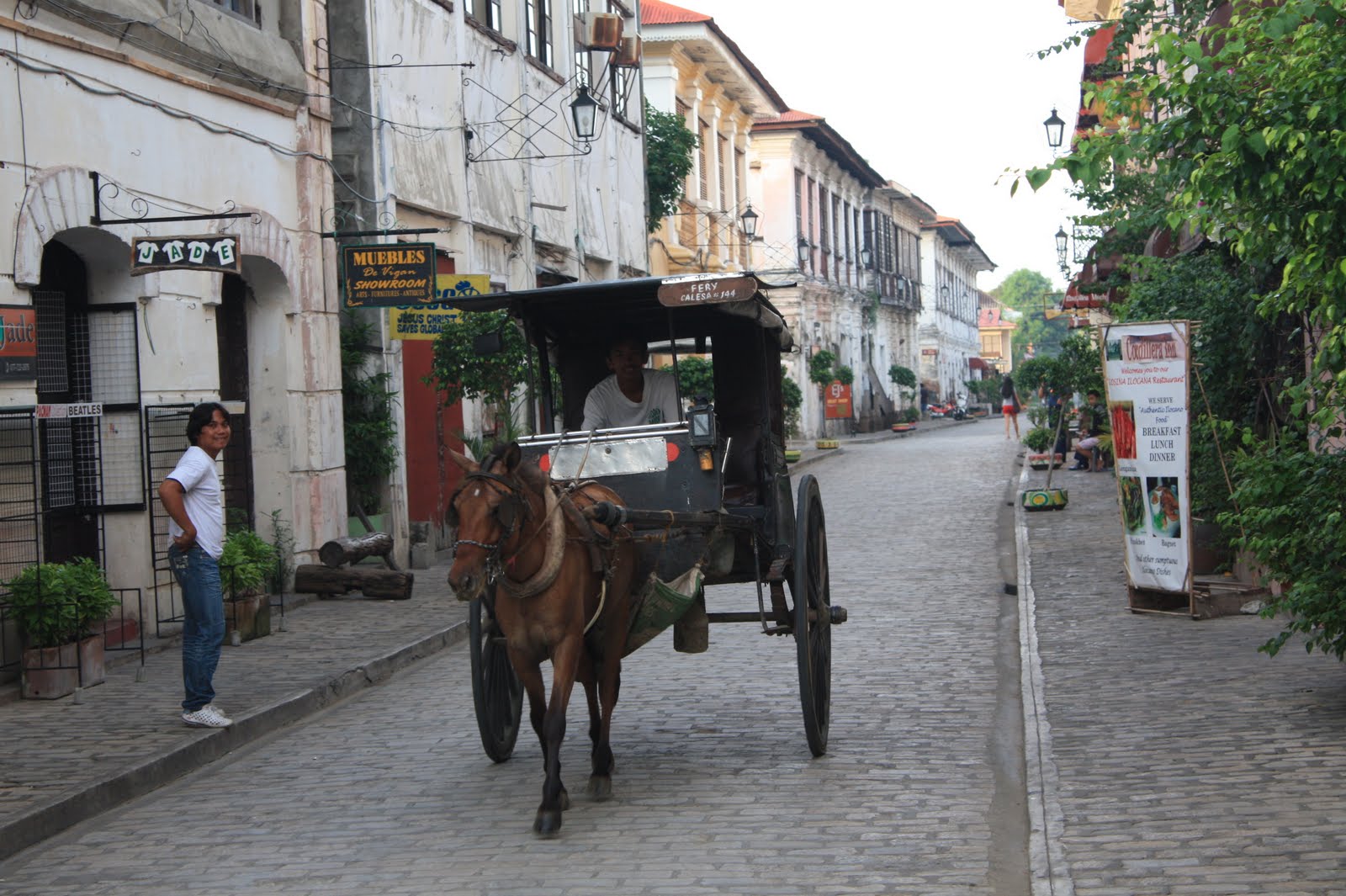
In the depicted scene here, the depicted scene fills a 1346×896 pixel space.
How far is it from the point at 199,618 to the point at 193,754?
71cm

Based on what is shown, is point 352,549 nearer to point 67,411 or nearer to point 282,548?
point 282,548

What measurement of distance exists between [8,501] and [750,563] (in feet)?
16.4

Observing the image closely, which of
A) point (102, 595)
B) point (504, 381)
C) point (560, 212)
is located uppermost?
point (560, 212)

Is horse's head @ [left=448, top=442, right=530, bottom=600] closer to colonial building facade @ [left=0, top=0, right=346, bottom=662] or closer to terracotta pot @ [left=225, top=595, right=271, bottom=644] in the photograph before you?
colonial building facade @ [left=0, top=0, right=346, bottom=662]

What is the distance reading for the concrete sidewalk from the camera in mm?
7102

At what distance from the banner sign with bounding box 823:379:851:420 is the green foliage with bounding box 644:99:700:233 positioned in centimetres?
1404

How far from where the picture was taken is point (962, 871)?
553 centimetres

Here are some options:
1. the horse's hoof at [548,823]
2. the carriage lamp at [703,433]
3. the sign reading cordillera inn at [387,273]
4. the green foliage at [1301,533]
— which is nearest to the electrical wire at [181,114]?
the sign reading cordillera inn at [387,273]

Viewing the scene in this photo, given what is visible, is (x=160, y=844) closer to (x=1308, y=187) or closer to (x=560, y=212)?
(x=1308, y=187)

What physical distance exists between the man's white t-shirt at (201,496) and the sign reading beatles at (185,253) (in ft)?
9.52

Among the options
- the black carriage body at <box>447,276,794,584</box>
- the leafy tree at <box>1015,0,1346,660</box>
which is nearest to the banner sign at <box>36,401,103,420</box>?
the black carriage body at <box>447,276,794,584</box>

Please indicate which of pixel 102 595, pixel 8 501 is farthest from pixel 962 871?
pixel 8 501

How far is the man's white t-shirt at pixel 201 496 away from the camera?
8.20m

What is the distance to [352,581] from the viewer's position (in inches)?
546
